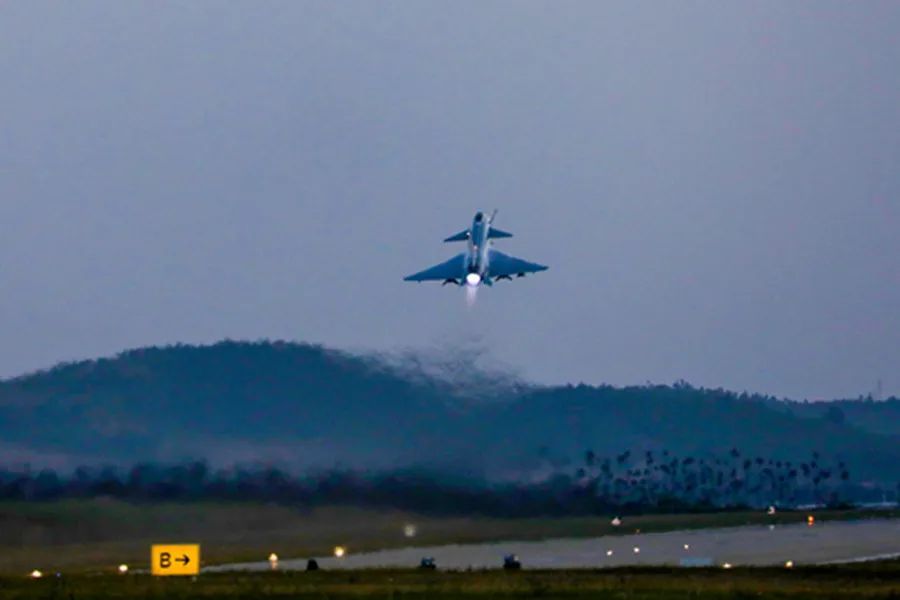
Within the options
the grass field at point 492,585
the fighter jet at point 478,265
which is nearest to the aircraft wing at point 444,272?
the fighter jet at point 478,265

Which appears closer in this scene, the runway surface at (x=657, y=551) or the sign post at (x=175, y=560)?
the sign post at (x=175, y=560)

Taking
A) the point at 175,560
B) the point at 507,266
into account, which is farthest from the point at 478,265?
the point at 175,560

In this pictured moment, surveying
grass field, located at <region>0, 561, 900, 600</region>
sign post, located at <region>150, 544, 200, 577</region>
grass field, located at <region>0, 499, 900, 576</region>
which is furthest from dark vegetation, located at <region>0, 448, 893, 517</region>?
grass field, located at <region>0, 561, 900, 600</region>

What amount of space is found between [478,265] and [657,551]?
1574cm

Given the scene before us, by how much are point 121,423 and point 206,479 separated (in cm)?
735

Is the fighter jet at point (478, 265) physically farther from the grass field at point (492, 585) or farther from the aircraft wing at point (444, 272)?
the grass field at point (492, 585)

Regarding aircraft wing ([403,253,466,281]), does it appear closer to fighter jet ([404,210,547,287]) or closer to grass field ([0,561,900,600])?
fighter jet ([404,210,547,287])

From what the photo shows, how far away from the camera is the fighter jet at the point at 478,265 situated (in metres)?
85.4

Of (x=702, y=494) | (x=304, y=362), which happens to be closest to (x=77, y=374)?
(x=304, y=362)

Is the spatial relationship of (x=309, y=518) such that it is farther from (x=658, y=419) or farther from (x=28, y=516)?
(x=658, y=419)

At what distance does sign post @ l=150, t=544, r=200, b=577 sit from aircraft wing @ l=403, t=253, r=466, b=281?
29793 mm

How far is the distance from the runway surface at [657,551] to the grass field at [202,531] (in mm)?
1674

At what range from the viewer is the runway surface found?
70.3m

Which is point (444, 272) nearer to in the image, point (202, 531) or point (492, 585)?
point (202, 531)
